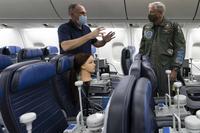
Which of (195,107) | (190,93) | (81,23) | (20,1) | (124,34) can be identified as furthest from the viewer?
(124,34)

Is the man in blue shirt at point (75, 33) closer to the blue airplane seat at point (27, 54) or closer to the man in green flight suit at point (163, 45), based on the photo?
the man in green flight suit at point (163, 45)

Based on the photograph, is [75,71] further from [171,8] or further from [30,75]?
[171,8]

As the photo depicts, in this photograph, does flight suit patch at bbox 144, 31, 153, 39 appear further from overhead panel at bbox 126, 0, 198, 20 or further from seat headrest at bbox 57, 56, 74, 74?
overhead panel at bbox 126, 0, 198, 20

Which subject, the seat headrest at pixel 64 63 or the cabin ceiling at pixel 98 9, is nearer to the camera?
the seat headrest at pixel 64 63

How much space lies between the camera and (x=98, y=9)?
14.8 ft

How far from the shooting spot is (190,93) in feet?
12.8

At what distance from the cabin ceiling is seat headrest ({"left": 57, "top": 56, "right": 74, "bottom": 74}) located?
229cm

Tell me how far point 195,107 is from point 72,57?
174 cm

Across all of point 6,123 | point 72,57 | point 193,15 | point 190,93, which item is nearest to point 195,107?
point 190,93

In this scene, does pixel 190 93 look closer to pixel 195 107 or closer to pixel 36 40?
pixel 195 107

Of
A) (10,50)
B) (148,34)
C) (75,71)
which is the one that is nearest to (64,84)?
(75,71)

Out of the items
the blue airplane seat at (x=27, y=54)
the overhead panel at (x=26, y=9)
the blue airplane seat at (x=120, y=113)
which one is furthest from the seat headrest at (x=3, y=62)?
the overhead panel at (x=26, y=9)

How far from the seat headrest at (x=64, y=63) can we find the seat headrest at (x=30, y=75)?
315 millimetres

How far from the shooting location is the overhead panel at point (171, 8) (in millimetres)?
4086
